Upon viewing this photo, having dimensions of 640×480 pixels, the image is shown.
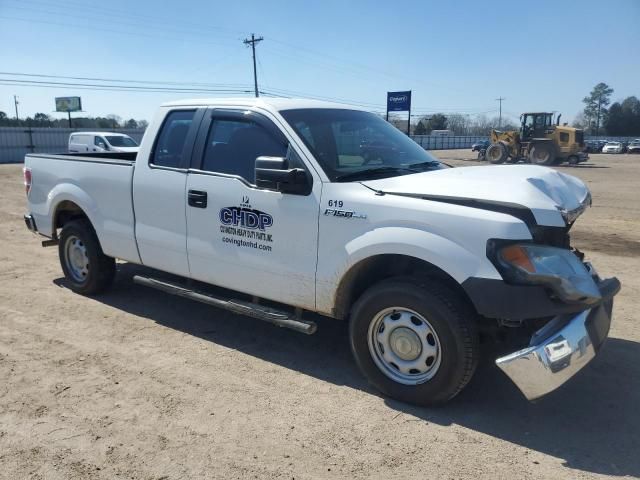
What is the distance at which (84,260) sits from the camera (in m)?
5.80

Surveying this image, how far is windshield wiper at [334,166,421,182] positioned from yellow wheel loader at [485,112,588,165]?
3017cm

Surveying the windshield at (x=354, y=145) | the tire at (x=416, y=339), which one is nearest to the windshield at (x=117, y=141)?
the windshield at (x=354, y=145)

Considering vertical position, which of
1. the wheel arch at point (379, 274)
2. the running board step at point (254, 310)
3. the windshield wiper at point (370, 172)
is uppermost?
the windshield wiper at point (370, 172)

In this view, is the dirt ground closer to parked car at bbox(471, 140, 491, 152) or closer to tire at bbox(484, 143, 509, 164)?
tire at bbox(484, 143, 509, 164)

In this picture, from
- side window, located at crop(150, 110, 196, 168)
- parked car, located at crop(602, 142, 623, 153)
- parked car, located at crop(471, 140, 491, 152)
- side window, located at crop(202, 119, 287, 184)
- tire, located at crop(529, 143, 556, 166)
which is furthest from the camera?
parked car, located at crop(602, 142, 623, 153)

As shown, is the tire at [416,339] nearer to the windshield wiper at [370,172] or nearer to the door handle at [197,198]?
the windshield wiper at [370,172]

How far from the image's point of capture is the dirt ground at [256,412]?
292 cm

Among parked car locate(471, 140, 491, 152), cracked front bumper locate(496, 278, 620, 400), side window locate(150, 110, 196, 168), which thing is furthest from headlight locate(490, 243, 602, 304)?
parked car locate(471, 140, 491, 152)

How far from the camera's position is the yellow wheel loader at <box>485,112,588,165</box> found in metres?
31.9

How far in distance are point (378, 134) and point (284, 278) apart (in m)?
1.56

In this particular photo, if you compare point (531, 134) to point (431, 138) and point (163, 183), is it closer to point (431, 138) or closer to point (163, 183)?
point (163, 183)

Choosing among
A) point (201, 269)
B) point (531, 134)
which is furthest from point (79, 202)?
point (531, 134)

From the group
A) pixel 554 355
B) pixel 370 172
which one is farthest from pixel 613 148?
pixel 554 355

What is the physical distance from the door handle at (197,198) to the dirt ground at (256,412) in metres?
1.22
